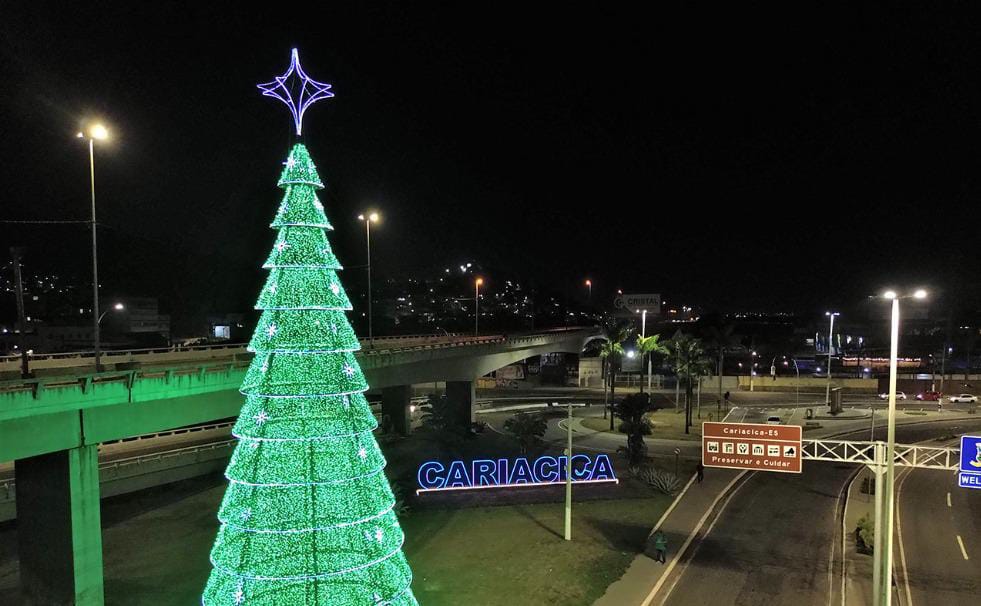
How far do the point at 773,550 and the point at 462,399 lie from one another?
30.0 m

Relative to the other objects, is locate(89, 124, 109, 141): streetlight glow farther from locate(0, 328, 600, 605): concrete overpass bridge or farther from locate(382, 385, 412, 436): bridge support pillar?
locate(382, 385, 412, 436): bridge support pillar

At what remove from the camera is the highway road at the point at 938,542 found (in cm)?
2042

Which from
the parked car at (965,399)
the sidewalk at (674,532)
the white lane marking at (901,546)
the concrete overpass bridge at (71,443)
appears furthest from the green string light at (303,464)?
the parked car at (965,399)

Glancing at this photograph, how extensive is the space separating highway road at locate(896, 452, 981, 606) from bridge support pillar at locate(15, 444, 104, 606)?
2665 cm

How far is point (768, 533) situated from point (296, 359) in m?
23.2

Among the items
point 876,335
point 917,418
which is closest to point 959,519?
point 917,418

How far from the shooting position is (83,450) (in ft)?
57.6

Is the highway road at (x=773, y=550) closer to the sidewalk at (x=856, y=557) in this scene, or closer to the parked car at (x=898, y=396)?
the sidewalk at (x=856, y=557)

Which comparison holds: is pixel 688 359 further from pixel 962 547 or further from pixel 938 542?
pixel 962 547

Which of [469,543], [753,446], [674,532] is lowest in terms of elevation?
[674,532]

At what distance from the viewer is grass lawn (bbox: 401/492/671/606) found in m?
19.9

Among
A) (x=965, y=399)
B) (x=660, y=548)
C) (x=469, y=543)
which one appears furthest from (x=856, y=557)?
(x=965, y=399)

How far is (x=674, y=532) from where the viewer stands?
2612cm

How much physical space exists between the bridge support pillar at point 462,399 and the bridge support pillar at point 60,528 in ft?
111
